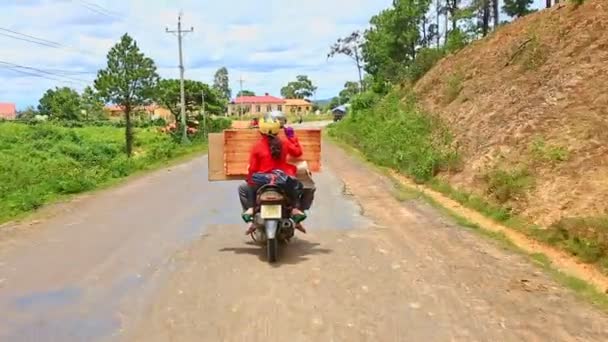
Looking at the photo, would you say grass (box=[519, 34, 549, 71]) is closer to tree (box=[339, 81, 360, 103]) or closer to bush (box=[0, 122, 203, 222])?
bush (box=[0, 122, 203, 222])

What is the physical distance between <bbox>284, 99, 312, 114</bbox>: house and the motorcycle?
12787cm

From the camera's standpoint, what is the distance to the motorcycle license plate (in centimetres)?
697

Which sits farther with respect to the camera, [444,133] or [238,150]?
[444,133]

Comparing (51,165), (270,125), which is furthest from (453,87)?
(270,125)

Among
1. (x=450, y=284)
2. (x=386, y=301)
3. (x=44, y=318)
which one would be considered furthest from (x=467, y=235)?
(x=44, y=318)

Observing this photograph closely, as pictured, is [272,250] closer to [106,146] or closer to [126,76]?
[126,76]

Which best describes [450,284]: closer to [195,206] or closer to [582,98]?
[195,206]

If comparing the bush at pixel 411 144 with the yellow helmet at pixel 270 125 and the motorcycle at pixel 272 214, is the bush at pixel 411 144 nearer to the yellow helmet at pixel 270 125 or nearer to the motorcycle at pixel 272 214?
the yellow helmet at pixel 270 125

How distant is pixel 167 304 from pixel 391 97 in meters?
31.4

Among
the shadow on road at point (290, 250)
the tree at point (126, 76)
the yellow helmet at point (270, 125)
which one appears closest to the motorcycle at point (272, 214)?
the shadow on road at point (290, 250)

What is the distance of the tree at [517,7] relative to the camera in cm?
3284

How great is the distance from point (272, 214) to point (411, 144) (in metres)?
12.8

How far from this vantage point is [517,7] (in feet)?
109

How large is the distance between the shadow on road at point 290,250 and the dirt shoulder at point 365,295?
0.01 metres
